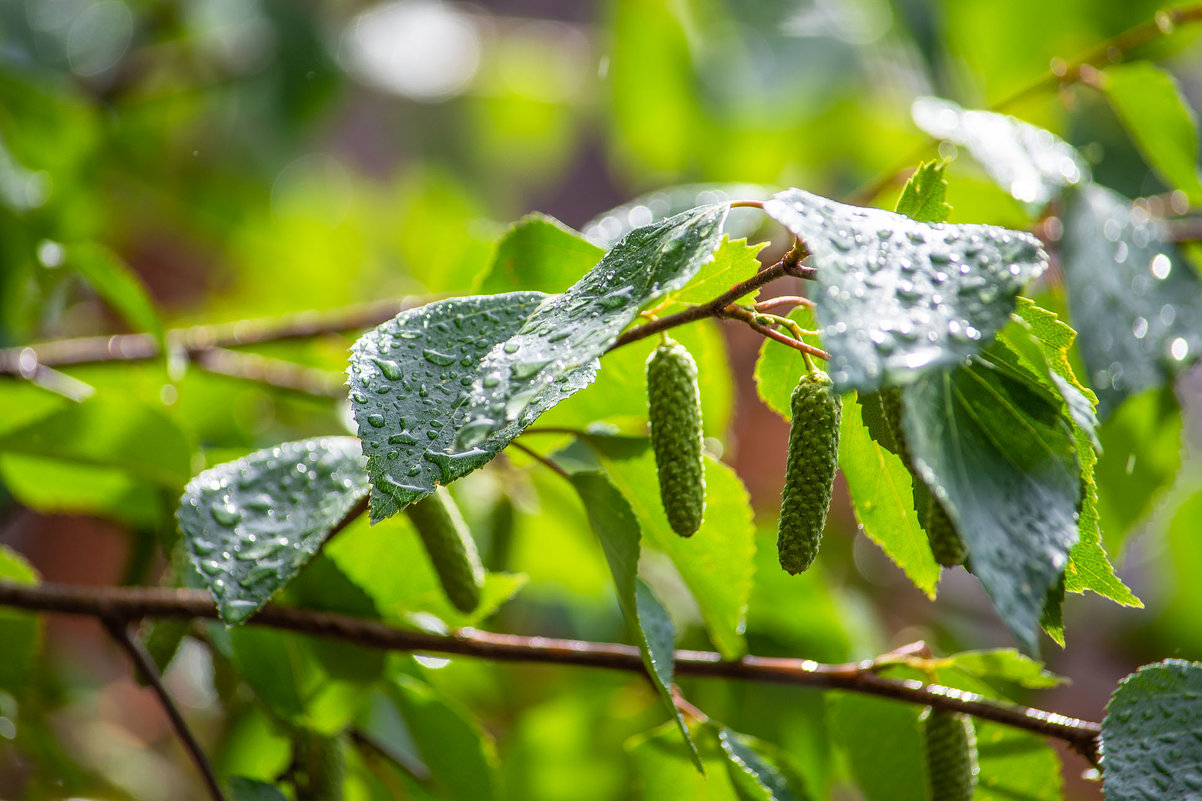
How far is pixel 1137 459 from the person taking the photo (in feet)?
2.81

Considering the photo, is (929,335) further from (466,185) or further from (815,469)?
(466,185)

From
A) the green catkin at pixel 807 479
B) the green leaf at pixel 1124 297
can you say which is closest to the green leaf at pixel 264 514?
the green catkin at pixel 807 479

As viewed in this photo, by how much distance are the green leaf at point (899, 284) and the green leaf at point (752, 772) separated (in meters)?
0.35

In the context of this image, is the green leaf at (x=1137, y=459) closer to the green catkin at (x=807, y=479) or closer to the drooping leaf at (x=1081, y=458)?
the drooping leaf at (x=1081, y=458)

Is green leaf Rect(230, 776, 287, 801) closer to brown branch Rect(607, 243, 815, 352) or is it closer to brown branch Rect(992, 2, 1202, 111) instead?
brown branch Rect(607, 243, 815, 352)

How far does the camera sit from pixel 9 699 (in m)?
0.89

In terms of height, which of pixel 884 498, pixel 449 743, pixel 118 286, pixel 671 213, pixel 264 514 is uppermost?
pixel 118 286

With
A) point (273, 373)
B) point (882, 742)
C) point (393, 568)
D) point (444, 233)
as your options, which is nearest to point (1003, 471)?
point (882, 742)

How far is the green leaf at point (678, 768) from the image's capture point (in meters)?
0.67

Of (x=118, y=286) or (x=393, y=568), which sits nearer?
(x=393, y=568)

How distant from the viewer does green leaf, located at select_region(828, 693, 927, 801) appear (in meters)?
0.71

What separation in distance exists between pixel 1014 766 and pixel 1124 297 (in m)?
0.34

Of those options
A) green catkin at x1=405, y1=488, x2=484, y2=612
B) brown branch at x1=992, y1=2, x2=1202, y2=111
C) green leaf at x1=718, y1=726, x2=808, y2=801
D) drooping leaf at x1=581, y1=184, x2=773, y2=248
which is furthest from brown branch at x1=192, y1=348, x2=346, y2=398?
brown branch at x1=992, y1=2, x2=1202, y2=111

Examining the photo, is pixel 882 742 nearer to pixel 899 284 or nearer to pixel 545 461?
pixel 545 461
